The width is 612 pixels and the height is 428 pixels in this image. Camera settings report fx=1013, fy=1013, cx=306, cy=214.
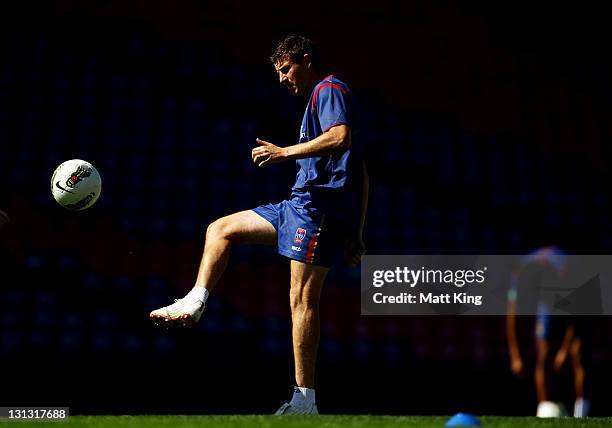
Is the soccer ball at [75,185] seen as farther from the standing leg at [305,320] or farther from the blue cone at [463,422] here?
the blue cone at [463,422]

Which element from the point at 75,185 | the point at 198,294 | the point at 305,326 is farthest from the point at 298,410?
the point at 75,185

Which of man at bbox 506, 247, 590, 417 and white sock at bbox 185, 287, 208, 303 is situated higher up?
white sock at bbox 185, 287, 208, 303

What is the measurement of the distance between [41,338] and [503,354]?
2.80m

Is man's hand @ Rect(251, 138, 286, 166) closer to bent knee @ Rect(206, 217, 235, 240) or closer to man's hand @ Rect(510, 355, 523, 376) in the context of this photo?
bent knee @ Rect(206, 217, 235, 240)

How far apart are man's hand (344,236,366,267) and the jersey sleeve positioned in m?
0.45

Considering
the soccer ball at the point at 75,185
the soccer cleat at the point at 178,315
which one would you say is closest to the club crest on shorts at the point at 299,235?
the soccer cleat at the point at 178,315

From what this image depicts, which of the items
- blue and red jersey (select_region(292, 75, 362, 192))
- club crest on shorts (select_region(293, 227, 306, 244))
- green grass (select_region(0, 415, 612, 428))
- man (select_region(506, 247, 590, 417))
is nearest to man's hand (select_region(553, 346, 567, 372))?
man (select_region(506, 247, 590, 417))

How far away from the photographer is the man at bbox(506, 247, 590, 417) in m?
6.14

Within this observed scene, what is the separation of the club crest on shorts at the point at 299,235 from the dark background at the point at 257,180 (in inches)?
92.7

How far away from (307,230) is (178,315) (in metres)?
0.54

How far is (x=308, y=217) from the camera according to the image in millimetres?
3582

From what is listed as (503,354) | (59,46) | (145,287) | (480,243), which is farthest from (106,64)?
(503,354)

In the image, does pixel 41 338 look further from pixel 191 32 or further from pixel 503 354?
pixel 503 354

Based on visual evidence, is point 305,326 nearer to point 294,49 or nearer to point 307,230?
point 307,230
